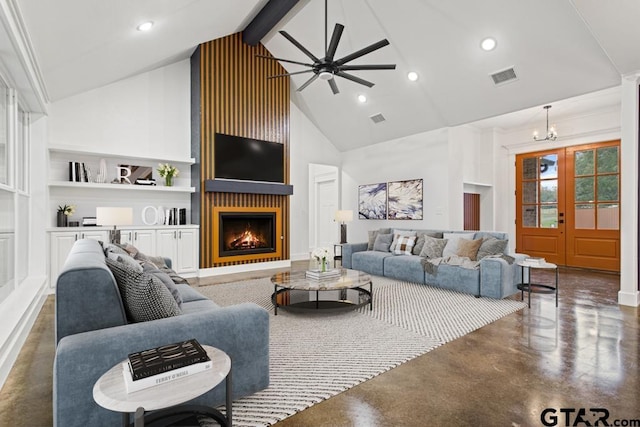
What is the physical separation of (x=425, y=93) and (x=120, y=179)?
539 centimetres

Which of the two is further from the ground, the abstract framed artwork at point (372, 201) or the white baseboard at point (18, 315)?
the abstract framed artwork at point (372, 201)

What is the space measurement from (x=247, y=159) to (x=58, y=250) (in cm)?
322

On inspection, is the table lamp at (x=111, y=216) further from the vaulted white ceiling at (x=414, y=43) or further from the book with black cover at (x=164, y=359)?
the book with black cover at (x=164, y=359)

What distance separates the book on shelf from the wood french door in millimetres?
7601

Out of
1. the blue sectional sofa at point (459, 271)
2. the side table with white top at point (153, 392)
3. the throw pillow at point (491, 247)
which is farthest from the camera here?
the throw pillow at point (491, 247)

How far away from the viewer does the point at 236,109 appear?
6391 mm

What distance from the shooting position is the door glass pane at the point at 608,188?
6316 mm

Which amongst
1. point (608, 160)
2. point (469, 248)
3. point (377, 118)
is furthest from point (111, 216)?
point (608, 160)

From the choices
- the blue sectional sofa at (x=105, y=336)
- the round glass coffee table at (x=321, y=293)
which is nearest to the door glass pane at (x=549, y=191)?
the round glass coffee table at (x=321, y=293)

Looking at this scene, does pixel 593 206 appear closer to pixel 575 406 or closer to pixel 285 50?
pixel 575 406

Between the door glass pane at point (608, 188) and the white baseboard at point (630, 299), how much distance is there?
3006mm

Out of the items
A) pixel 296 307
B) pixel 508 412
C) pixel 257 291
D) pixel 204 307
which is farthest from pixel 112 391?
pixel 257 291

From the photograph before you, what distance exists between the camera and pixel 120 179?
5.61 metres

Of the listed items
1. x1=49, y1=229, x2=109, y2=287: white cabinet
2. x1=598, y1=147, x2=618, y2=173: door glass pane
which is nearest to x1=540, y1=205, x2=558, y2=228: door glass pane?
x1=598, y1=147, x2=618, y2=173: door glass pane
